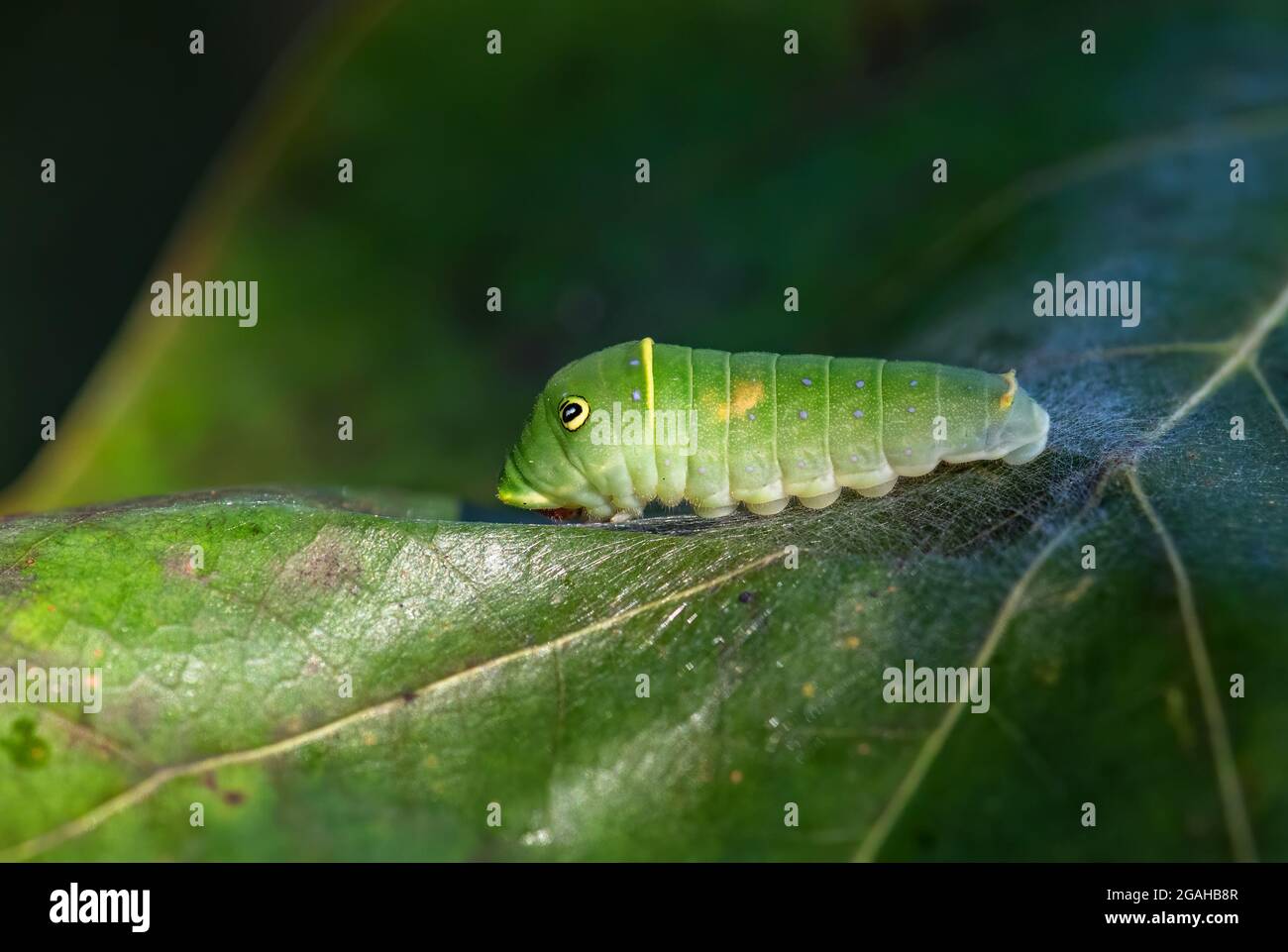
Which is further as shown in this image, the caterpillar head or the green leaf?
the caterpillar head

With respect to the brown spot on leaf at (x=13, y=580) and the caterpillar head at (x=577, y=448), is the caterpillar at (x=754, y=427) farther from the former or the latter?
the brown spot on leaf at (x=13, y=580)

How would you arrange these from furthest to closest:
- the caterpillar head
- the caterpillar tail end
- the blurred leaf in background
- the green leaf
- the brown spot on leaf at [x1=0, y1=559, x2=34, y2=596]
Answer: the blurred leaf in background
the caterpillar head
the caterpillar tail end
the brown spot on leaf at [x1=0, y1=559, x2=34, y2=596]
the green leaf

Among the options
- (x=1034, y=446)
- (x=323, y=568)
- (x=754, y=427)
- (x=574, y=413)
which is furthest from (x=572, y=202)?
(x=323, y=568)

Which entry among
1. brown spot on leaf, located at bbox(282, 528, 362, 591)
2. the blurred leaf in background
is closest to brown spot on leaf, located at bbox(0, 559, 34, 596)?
brown spot on leaf, located at bbox(282, 528, 362, 591)

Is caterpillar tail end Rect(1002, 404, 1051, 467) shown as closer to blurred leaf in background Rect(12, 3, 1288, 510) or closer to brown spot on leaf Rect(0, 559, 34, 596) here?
blurred leaf in background Rect(12, 3, 1288, 510)

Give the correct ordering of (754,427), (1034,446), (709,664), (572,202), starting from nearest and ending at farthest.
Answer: (709,664) < (1034,446) < (754,427) < (572,202)

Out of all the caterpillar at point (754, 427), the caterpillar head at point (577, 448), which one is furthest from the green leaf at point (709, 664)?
the caterpillar head at point (577, 448)

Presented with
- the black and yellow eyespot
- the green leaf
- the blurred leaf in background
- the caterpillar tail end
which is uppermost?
the blurred leaf in background

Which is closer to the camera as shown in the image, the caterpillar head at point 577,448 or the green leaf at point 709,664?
the green leaf at point 709,664

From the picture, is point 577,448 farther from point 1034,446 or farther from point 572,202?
point 572,202
